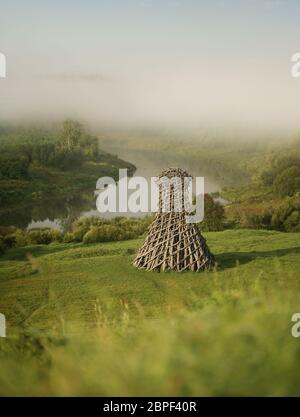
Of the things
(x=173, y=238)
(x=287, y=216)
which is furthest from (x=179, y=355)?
(x=287, y=216)

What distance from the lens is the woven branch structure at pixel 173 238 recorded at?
27.9 feet

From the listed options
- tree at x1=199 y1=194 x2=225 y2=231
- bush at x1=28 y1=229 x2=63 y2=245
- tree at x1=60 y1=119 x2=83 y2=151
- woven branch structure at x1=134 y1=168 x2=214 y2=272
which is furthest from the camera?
tree at x1=60 y1=119 x2=83 y2=151

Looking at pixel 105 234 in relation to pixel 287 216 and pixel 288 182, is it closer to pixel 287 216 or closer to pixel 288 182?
pixel 287 216

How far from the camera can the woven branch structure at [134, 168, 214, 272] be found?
27.9 feet

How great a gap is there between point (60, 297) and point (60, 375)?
401 centimetres

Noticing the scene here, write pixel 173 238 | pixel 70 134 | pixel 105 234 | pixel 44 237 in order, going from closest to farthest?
pixel 173 238 → pixel 105 234 → pixel 44 237 → pixel 70 134

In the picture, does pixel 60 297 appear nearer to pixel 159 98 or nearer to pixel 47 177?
pixel 159 98

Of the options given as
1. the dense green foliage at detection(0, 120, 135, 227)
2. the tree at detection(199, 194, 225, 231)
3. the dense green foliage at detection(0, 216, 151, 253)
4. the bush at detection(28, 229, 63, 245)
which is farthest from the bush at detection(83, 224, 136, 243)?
the dense green foliage at detection(0, 120, 135, 227)

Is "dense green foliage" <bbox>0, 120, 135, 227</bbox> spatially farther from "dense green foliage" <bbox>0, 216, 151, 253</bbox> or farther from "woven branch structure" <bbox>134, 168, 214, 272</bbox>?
"woven branch structure" <bbox>134, 168, 214, 272</bbox>

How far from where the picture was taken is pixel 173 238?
8656mm

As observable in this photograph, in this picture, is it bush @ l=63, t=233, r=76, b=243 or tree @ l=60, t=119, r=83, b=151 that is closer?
bush @ l=63, t=233, r=76, b=243

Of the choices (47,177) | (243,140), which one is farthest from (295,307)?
(47,177)
